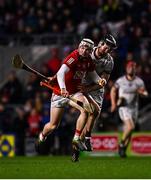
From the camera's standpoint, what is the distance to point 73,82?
16.1 metres

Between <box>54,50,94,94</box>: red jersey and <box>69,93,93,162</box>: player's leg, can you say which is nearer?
<box>69,93,93,162</box>: player's leg

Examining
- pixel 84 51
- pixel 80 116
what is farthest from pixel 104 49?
pixel 80 116

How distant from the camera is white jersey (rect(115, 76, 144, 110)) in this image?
802 inches

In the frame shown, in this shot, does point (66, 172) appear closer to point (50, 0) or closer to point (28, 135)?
point (28, 135)

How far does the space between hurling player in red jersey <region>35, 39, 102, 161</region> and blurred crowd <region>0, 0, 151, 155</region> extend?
679 centimetres

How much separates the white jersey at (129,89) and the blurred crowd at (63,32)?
2538mm

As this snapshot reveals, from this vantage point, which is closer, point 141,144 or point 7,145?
point 141,144

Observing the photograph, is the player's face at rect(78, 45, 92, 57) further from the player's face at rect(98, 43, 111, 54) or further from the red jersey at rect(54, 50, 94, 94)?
the player's face at rect(98, 43, 111, 54)

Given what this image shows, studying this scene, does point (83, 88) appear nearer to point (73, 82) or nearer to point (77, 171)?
point (73, 82)

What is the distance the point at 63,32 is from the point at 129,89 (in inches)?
284

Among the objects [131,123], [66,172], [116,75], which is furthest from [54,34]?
[66,172]

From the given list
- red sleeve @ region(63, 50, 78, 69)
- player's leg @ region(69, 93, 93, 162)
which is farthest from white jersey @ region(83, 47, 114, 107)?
red sleeve @ region(63, 50, 78, 69)

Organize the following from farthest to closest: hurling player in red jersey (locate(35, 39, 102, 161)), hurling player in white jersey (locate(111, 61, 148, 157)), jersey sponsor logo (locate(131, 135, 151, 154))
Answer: jersey sponsor logo (locate(131, 135, 151, 154)) → hurling player in white jersey (locate(111, 61, 148, 157)) → hurling player in red jersey (locate(35, 39, 102, 161))

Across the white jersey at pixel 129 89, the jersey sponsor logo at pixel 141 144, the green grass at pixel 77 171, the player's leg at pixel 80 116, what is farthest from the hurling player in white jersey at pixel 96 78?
the jersey sponsor logo at pixel 141 144
